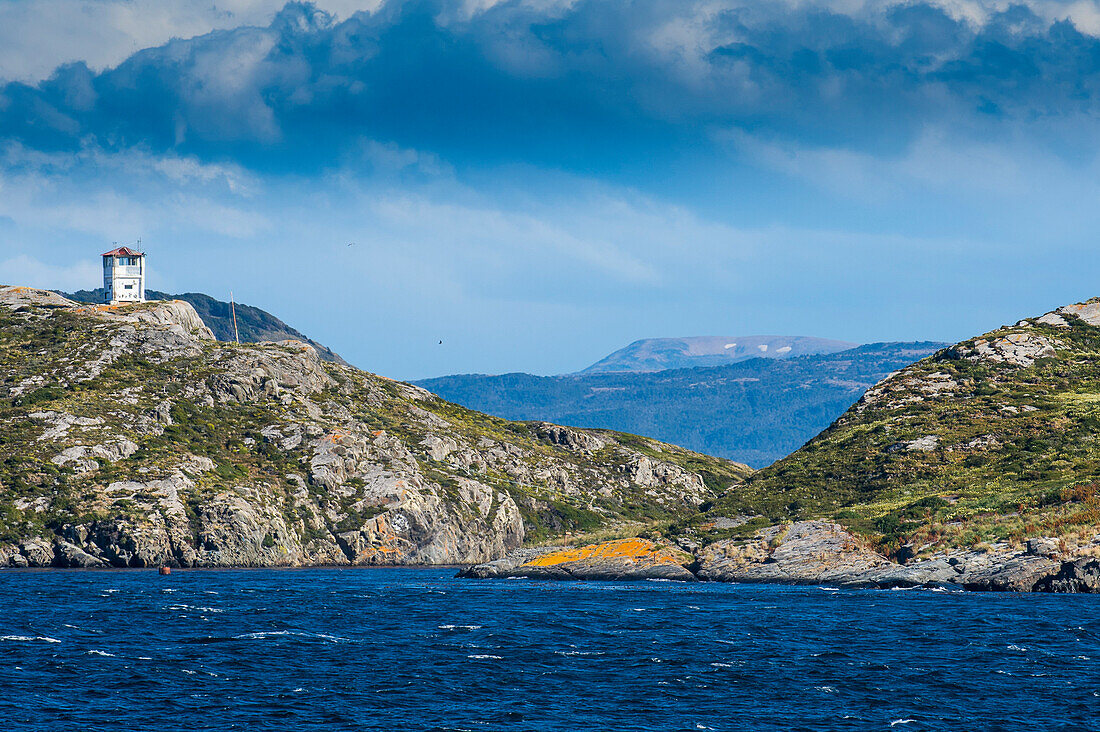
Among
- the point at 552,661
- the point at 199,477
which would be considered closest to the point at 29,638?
the point at 552,661

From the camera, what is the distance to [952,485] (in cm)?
12306

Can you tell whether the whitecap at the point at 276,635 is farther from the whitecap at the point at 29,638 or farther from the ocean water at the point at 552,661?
the whitecap at the point at 29,638

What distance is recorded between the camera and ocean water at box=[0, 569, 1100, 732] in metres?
51.3

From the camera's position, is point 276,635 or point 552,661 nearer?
point 552,661

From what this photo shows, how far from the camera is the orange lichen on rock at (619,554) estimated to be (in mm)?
124000

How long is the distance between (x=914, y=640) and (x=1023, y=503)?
4384cm

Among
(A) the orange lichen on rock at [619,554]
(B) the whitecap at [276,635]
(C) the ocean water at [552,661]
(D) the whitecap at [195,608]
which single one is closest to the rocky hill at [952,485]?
(A) the orange lichen on rock at [619,554]

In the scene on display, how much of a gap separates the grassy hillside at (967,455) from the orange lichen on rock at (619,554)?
20.5 ft

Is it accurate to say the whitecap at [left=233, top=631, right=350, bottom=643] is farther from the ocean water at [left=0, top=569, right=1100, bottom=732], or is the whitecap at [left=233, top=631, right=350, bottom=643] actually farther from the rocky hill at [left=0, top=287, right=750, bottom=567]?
the rocky hill at [left=0, top=287, right=750, bottom=567]

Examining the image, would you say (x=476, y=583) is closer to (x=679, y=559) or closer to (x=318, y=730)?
(x=679, y=559)

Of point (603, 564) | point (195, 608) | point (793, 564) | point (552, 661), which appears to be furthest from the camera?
point (603, 564)

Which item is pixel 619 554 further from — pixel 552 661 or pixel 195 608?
pixel 552 661

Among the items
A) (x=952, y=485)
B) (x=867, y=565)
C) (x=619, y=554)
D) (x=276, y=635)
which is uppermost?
(x=952, y=485)

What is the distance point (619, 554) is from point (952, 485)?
37.7 m
